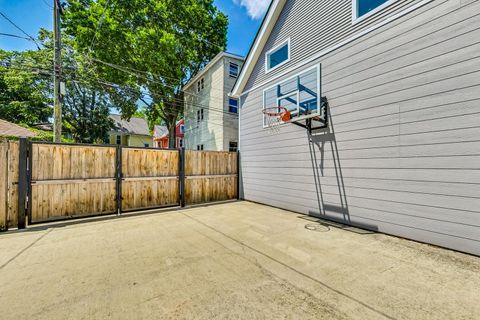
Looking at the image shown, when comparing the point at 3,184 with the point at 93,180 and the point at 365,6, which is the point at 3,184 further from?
the point at 365,6

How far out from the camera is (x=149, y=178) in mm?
6617

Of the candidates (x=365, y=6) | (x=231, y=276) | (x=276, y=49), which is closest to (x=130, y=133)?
(x=276, y=49)

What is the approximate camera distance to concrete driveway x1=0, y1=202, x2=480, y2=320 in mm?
2090

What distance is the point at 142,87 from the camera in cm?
1667

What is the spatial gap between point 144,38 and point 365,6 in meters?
13.7

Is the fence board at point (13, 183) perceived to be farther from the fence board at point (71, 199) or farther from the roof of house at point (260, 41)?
the roof of house at point (260, 41)

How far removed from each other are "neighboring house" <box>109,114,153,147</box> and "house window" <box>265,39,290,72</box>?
25878mm

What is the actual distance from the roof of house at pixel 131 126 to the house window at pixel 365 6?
2897 cm

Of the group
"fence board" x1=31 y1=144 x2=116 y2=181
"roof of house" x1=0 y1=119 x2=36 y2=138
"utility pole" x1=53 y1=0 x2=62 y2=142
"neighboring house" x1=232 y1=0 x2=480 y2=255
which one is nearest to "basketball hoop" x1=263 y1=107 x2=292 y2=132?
"neighboring house" x1=232 y1=0 x2=480 y2=255

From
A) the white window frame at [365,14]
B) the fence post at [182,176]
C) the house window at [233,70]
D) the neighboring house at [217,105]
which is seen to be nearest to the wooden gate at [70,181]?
the fence post at [182,176]

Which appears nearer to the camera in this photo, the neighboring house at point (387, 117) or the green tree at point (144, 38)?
the neighboring house at point (387, 117)

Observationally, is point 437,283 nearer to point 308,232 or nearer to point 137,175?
point 308,232

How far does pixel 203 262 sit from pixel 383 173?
3.92 meters

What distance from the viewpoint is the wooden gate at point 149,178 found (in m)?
6.27
